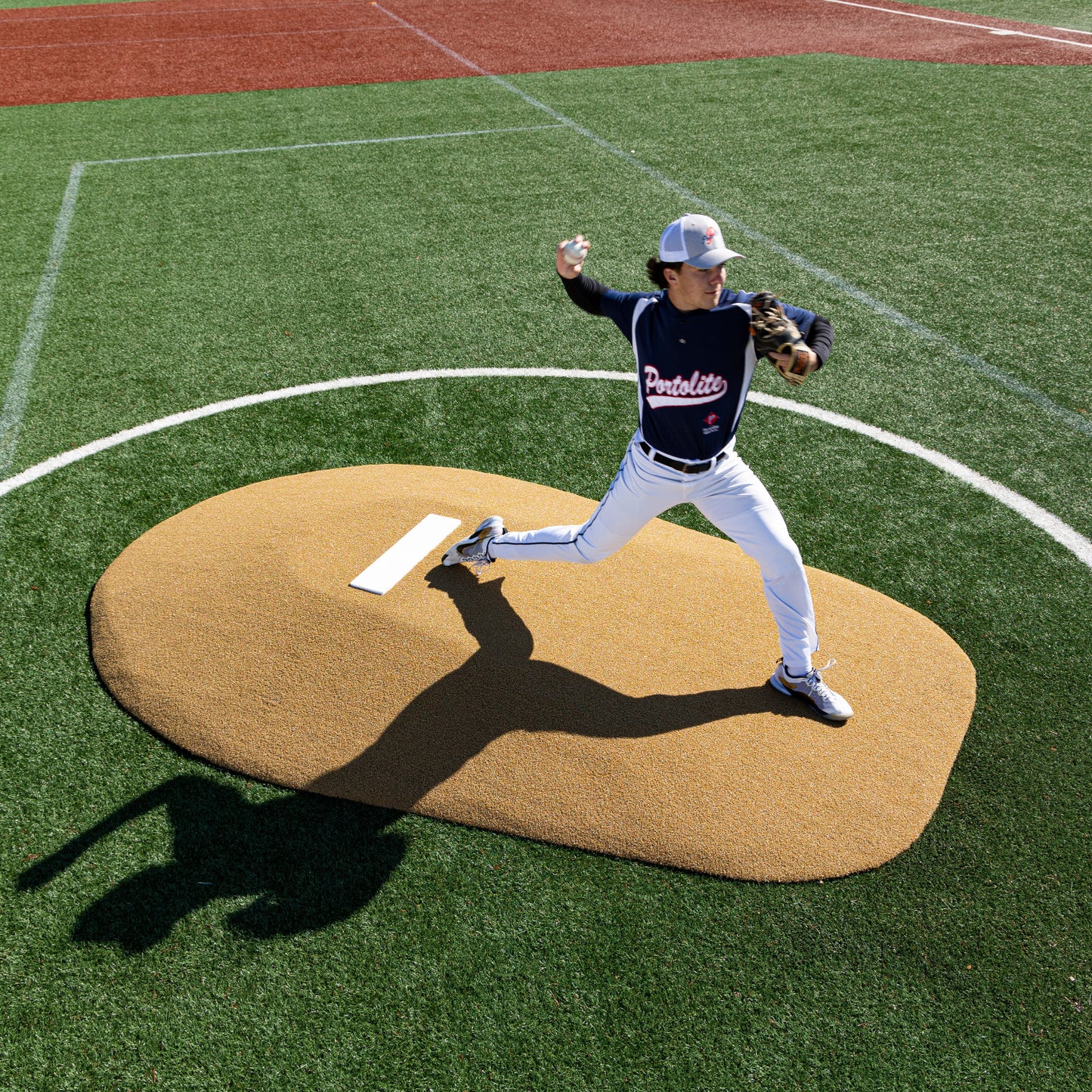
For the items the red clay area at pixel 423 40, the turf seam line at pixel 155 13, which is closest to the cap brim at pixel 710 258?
the red clay area at pixel 423 40

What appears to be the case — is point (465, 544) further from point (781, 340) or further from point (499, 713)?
point (781, 340)

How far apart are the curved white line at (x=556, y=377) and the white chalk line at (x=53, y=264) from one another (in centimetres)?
53

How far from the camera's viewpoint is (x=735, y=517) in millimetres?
4898

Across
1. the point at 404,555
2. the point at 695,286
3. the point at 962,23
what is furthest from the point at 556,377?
the point at 962,23

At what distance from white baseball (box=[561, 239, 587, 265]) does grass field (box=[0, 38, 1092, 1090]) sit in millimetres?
2514

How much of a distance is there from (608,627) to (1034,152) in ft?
38.3

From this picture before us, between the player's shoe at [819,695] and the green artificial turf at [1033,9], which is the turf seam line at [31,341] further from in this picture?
the green artificial turf at [1033,9]

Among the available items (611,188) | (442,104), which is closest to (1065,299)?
(611,188)

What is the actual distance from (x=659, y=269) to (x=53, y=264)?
338 inches

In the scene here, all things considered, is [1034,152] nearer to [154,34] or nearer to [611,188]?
[611,188]

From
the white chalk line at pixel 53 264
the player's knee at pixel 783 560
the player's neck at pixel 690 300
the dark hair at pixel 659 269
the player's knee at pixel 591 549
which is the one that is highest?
the dark hair at pixel 659 269

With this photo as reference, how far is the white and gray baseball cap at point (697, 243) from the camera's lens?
4.44 meters

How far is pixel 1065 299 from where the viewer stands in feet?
31.8

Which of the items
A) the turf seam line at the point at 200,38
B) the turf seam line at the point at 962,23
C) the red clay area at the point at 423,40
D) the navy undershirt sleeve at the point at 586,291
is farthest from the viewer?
the turf seam line at the point at 200,38
